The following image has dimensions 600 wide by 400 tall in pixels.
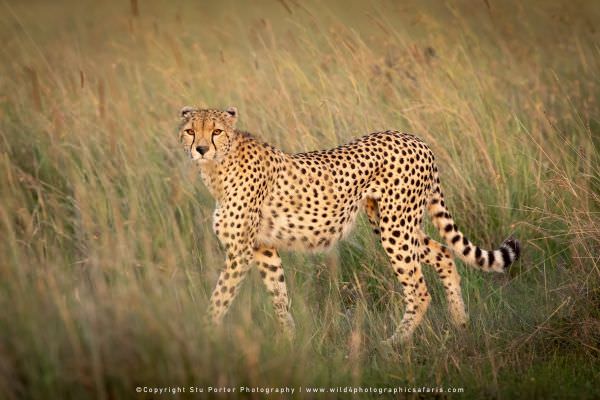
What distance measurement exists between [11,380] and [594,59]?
6.32 meters

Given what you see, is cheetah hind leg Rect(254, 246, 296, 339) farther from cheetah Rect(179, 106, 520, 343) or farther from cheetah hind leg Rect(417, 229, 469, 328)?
cheetah hind leg Rect(417, 229, 469, 328)

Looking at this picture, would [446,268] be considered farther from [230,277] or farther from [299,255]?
[230,277]

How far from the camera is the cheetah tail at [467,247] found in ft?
16.1

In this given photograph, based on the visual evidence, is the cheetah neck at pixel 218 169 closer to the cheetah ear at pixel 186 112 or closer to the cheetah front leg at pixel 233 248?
the cheetah front leg at pixel 233 248

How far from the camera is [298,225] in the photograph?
499 centimetres

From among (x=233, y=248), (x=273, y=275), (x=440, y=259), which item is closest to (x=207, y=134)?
(x=233, y=248)

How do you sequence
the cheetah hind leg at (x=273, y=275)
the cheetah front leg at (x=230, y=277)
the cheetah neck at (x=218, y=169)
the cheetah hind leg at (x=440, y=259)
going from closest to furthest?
the cheetah front leg at (x=230, y=277) → the cheetah neck at (x=218, y=169) → the cheetah hind leg at (x=273, y=275) → the cheetah hind leg at (x=440, y=259)

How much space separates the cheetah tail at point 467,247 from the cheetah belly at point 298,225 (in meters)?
0.56

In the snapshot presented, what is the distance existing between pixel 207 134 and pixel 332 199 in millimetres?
784

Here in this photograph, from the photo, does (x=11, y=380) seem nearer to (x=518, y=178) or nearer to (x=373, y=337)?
(x=373, y=337)

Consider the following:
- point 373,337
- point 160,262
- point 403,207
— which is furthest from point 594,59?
point 160,262

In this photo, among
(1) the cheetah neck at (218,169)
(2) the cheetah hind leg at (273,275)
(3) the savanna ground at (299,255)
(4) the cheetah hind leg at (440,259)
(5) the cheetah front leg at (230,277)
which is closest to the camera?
(3) the savanna ground at (299,255)

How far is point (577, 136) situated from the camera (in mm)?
6691

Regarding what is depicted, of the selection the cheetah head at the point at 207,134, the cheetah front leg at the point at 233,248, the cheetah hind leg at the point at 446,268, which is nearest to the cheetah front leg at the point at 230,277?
the cheetah front leg at the point at 233,248
